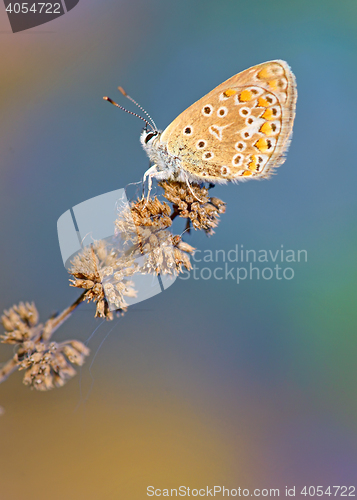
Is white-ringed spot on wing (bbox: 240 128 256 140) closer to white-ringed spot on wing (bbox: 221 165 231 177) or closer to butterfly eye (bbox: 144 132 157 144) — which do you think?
white-ringed spot on wing (bbox: 221 165 231 177)

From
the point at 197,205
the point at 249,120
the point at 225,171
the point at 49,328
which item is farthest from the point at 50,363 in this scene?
the point at 249,120

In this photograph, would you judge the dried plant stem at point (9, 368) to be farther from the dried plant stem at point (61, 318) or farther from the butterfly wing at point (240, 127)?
the butterfly wing at point (240, 127)

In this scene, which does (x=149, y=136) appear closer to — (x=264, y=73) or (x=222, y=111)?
(x=222, y=111)

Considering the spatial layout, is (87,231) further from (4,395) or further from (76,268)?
(4,395)

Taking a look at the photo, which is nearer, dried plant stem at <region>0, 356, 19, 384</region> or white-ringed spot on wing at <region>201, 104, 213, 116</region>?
dried plant stem at <region>0, 356, 19, 384</region>

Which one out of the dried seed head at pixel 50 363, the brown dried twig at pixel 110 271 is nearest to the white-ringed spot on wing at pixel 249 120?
the brown dried twig at pixel 110 271

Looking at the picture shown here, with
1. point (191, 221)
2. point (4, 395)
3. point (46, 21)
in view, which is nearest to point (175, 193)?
point (191, 221)

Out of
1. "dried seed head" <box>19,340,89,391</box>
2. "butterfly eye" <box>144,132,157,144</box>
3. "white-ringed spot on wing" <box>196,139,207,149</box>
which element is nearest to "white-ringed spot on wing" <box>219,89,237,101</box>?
"white-ringed spot on wing" <box>196,139,207,149</box>
